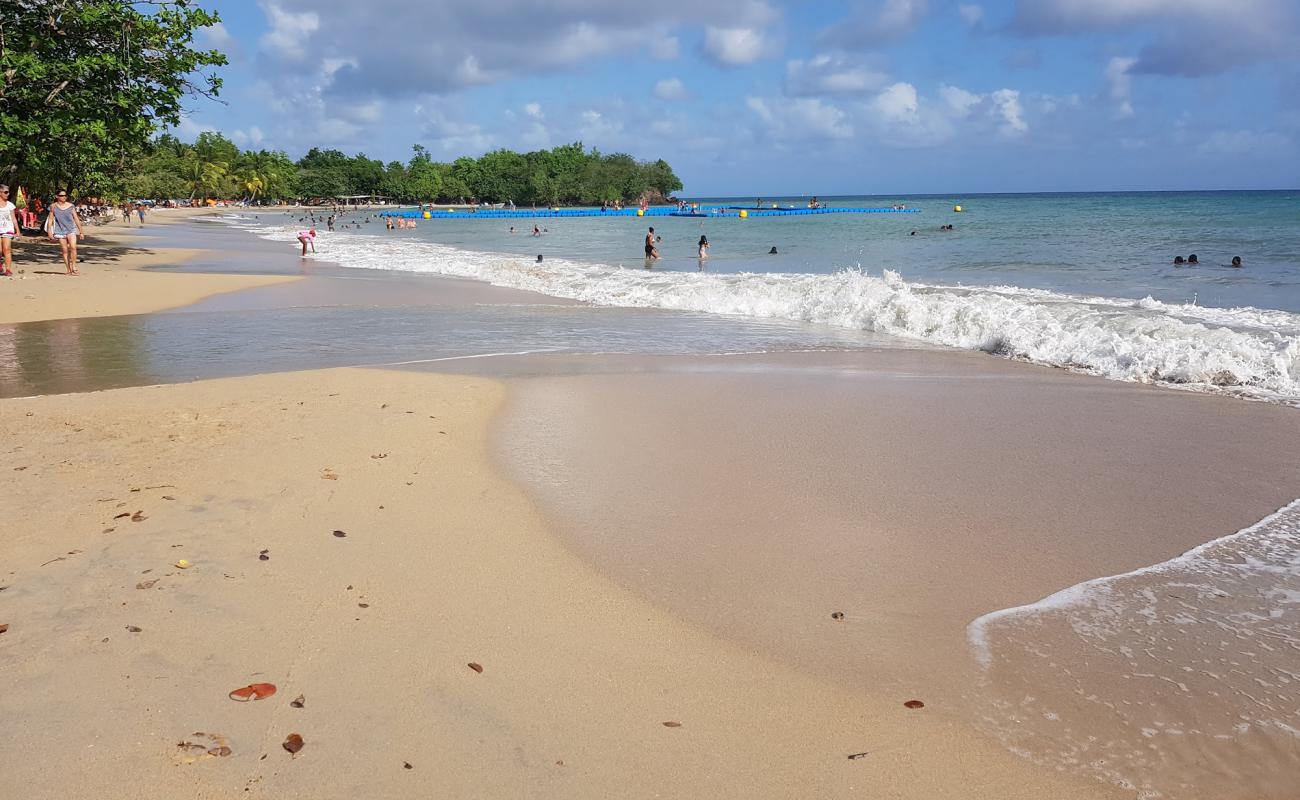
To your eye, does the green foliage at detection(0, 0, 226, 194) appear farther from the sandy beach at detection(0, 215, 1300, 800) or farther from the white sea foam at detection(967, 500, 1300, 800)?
the white sea foam at detection(967, 500, 1300, 800)

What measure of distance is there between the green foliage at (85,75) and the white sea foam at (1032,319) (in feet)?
30.2

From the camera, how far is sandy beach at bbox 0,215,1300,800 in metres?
2.79

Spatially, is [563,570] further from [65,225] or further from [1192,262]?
[1192,262]

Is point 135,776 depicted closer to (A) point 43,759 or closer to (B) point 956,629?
(A) point 43,759

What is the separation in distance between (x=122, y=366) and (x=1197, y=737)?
10153 millimetres

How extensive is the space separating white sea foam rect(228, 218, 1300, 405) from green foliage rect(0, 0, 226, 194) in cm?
920

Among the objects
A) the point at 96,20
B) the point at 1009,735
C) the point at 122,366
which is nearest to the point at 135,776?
the point at 1009,735

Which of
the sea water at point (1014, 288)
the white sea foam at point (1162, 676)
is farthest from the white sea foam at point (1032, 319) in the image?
the white sea foam at point (1162, 676)

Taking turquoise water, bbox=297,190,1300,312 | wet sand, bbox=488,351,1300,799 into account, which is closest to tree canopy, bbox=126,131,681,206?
turquoise water, bbox=297,190,1300,312

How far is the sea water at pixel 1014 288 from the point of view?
1000cm

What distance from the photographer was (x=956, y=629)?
367 centimetres

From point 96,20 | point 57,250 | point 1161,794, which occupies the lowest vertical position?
point 1161,794

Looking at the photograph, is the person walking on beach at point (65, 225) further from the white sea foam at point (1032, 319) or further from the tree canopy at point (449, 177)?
the tree canopy at point (449, 177)

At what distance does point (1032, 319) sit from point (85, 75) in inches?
813
